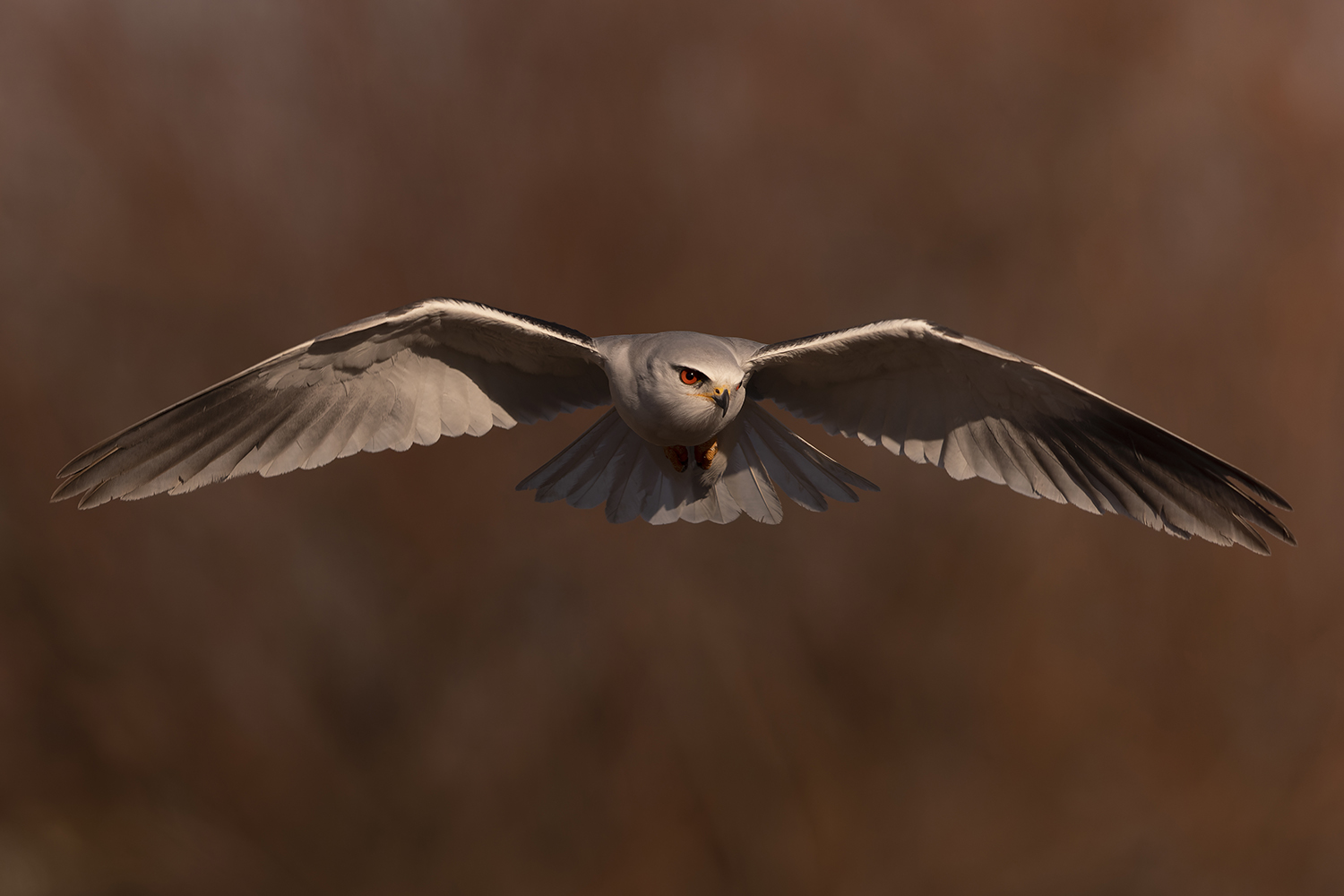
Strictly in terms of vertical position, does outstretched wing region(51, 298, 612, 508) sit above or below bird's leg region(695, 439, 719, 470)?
above

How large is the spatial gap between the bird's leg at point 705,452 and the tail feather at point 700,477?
2 cm

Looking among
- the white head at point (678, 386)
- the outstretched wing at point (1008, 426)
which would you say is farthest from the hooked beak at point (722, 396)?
the outstretched wing at point (1008, 426)

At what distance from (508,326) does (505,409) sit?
0.94 ft

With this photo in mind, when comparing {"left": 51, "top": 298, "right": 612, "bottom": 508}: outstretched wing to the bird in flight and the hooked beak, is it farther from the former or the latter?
the hooked beak

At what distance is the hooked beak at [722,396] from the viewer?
1402 millimetres

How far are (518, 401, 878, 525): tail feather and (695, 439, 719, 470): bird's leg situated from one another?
19 mm

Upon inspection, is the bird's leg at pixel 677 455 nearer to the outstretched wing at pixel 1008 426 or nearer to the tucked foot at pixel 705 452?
the tucked foot at pixel 705 452

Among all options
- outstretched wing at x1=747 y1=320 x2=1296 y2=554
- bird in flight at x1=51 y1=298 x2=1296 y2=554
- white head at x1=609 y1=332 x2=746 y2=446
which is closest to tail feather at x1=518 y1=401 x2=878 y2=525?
bird in flight at x1=51 y1=298 x2=1296 y2=554

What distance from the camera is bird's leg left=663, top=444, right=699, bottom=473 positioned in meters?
1.73

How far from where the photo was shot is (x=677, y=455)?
5.72 feet

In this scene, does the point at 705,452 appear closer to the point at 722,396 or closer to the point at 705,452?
the point at 705,452

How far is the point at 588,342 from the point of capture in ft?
5.22

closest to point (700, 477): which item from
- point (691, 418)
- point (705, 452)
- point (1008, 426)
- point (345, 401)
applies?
point (705, 452)

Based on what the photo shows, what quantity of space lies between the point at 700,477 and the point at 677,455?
0.32ft
